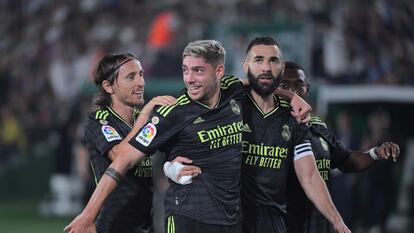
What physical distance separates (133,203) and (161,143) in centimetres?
68

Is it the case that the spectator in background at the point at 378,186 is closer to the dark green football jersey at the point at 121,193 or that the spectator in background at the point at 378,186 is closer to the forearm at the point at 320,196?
the forearm at the point at 320,196

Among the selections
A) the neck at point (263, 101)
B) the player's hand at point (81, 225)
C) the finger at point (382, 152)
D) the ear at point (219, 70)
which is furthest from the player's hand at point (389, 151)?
the player's hand at point (81, 225)

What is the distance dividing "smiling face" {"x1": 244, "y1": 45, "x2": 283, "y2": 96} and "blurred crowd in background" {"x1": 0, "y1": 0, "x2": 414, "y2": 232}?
Answer: 259 inches

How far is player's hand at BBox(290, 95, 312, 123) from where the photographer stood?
21.7 feet

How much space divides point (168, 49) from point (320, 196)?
10.8 m

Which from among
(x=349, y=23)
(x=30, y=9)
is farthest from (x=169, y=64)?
(x=30, y=9)

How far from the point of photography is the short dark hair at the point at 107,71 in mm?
6742

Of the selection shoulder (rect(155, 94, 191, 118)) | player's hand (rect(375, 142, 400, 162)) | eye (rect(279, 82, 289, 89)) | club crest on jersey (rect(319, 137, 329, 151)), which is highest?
eye (rect(279, 82, 289, 89))

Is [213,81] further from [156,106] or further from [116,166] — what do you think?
[116,166]

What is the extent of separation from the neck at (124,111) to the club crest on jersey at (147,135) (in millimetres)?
693

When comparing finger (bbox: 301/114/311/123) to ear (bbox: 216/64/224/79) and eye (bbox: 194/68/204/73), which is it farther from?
eye (bbox: 194/68/204/73)

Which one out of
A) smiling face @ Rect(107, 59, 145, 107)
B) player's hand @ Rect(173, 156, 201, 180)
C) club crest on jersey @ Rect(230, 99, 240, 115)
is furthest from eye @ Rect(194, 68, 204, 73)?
smiling face @ Rect(107, 59, 145, 107)

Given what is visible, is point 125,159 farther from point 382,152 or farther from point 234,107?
point 382,152

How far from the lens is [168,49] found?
17.0m
